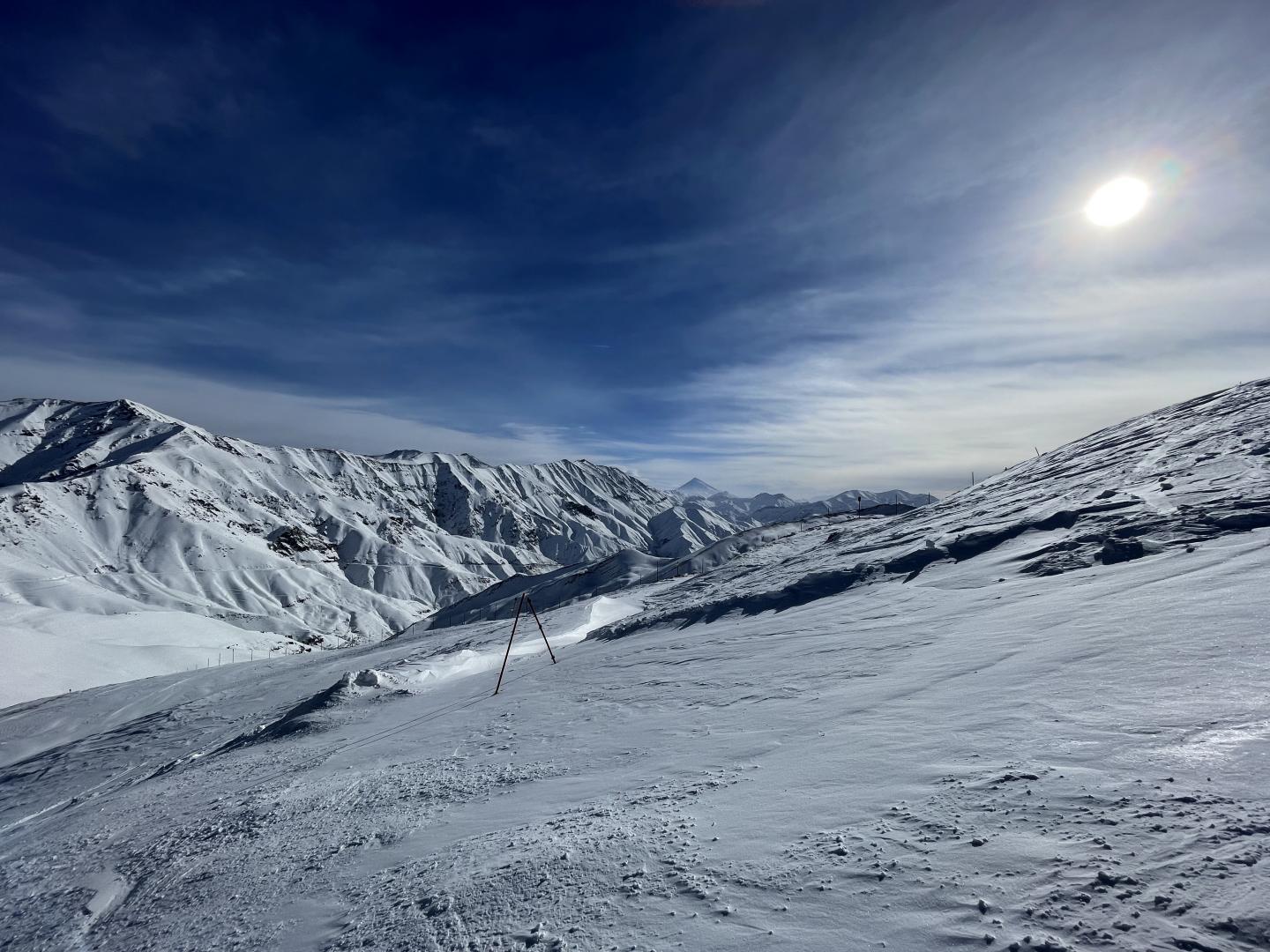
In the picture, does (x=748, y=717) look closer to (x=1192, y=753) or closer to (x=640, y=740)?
(x=640, y=740)

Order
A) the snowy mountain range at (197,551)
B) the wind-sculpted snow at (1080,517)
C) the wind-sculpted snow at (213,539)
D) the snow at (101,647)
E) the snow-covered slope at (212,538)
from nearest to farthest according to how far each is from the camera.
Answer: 1. the wind-sculpted snow at (1080,517)
2. the snow at (101,647)
3. the snowy mountain range at (197,551)
4. the wind-sculpted snow at (213,539)
5. the snow-covered slope at (212,538)

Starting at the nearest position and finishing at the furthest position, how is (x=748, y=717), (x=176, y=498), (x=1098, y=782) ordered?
(x=1098, y=782) → (x=748, y=717) → (x=176, y=498)

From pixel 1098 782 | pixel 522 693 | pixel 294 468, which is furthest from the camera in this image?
pixel 294 468

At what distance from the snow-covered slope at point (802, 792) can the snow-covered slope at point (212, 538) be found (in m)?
95.9

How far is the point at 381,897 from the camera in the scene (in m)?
5.01

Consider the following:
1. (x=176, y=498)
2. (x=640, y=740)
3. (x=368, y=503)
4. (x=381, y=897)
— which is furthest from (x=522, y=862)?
(x=368, y=503)

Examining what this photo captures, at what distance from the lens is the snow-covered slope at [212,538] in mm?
99062

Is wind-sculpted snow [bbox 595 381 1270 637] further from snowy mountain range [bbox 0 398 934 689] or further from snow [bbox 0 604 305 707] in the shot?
snow [bbox 0 604 305 707]

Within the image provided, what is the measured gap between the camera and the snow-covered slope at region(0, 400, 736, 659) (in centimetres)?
9906

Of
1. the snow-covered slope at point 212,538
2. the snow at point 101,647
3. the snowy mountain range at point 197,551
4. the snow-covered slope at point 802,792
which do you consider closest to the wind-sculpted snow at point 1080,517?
the snow-covered slope at point 802,792

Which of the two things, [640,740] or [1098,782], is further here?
[640,740]

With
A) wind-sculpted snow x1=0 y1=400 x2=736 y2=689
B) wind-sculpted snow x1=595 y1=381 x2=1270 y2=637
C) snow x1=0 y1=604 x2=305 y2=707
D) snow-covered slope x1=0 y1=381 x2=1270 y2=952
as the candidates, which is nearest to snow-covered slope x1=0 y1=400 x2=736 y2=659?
wind-sculpted snow x1=0 y1=400 x2=736 y2=689

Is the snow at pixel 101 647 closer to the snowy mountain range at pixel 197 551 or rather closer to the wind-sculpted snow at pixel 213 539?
the snowy mountain range at pixel 197 551

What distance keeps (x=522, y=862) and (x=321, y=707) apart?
11.9m
